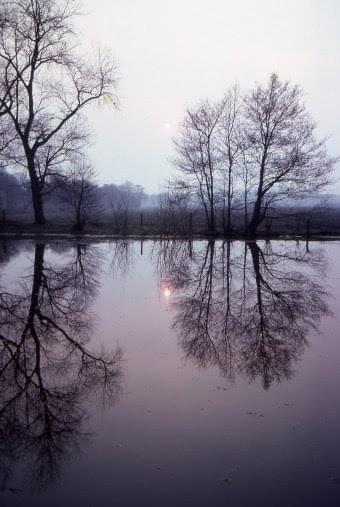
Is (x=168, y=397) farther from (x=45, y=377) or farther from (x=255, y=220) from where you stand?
(x=255, y=220)

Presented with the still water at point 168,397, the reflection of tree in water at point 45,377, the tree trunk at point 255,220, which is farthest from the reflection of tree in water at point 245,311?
the tree trunk at point 255,220

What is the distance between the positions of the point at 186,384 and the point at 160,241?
61.9 ft

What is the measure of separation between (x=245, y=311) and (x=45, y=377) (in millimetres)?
4409

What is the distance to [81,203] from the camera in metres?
27.3

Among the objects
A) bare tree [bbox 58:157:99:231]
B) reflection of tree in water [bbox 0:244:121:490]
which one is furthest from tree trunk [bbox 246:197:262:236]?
reflection of tree in water [bbox 0:244:121:490]

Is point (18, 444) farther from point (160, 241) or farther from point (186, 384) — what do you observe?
point (160, 241)

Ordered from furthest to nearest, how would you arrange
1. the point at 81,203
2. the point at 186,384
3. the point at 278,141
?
the point at 81,203, the point at 278,141, the point at 186,384

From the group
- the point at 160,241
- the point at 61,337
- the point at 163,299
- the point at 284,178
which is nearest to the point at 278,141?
the point at 284,178

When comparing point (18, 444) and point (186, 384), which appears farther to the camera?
point (186, 384)

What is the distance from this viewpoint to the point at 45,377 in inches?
197

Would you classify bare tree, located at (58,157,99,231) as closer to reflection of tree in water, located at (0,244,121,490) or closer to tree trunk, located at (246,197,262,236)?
tree trunk, located at (246,197,262,236)

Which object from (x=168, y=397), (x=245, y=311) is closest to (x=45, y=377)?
(x=168, y=397)

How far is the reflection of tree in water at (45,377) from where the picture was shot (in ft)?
11.8

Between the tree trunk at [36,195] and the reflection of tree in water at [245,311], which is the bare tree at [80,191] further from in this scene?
the reflection of tree in water at [245,311]
